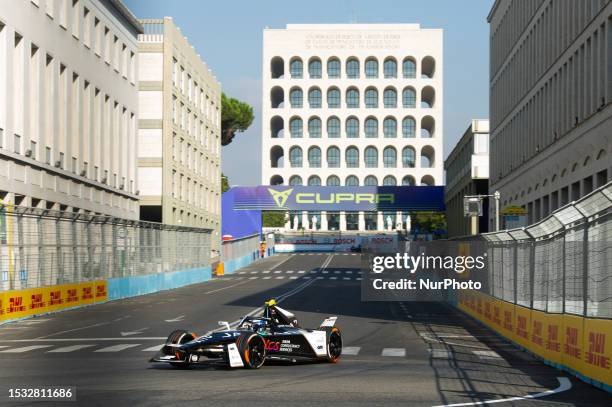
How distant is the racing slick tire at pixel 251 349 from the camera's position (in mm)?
17828

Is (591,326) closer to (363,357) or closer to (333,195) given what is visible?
(363,357)

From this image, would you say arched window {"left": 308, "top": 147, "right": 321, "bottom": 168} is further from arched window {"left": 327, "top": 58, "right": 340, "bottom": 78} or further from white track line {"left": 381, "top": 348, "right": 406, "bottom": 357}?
white track line {"left": 381, "top": 348, "right": 406, "bottom": 357}

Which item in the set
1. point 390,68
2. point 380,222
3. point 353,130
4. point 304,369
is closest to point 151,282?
point 304,369

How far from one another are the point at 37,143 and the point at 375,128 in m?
143

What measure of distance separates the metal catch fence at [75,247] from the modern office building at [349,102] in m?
121

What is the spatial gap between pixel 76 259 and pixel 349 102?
149486 mm

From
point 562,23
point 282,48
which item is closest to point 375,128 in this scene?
point 282,48

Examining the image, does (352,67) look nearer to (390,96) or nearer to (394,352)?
(390,96)

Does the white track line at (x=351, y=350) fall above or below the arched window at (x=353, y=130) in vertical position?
below

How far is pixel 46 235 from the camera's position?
40.1 m

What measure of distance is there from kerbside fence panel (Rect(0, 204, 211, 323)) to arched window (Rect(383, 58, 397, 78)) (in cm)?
12498

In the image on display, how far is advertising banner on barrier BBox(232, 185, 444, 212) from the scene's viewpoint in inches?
5113

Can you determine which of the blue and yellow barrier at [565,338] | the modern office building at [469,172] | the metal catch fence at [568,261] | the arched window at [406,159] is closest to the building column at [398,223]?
the arched window at [406,159]

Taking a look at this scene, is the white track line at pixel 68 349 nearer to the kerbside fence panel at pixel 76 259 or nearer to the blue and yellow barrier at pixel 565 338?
the blue and yellow barrier at pixel 565 338
